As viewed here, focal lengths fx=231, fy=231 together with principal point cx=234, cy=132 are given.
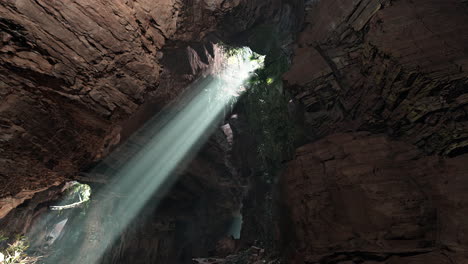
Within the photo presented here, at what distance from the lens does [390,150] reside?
6.96 m

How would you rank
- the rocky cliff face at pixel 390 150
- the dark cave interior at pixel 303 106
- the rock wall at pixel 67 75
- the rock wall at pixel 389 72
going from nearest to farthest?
the rock wall at pixel 67 75
the dark cave interior at pixel 303 106
the rocky cliff face at pixel 390 150
the rock wall at pixel 389 72

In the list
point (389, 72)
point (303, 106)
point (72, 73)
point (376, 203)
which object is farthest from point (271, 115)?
point (72, 73)

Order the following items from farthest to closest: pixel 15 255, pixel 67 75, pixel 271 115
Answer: pixel 271 115
pixel 15 255
pixel 67 75

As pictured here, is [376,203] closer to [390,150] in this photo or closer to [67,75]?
[390,150]

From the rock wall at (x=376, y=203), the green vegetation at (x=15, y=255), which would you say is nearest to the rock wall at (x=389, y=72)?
the rock wall at (x=376, y=203)

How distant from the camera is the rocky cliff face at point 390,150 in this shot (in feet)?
18.8

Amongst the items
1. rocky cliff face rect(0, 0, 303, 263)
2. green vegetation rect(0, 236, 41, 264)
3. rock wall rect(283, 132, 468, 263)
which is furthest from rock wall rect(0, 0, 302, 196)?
rock wall rect(283, 132, 468, 263)

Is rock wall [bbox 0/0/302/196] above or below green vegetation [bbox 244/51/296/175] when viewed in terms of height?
below

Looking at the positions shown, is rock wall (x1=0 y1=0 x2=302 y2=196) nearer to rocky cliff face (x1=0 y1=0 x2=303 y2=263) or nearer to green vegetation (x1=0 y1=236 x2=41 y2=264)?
rocky cliff face (x1=0 y1=0 x2=303 y2=263)

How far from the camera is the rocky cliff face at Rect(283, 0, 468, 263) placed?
5.74 meters

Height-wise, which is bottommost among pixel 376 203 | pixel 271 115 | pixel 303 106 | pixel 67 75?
pixel 376 203

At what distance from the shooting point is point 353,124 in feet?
27.9

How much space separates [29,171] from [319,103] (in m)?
9.81

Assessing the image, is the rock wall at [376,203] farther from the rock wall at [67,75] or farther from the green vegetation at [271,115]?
the rock wall at [67,75]
